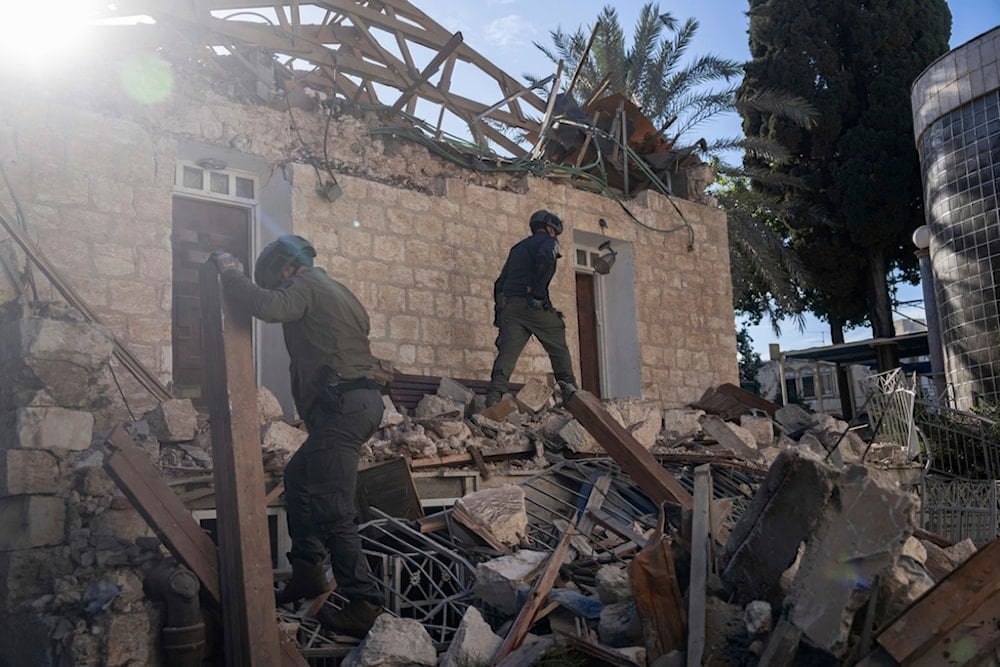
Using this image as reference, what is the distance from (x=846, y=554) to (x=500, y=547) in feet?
7.67

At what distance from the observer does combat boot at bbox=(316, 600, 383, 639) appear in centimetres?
445

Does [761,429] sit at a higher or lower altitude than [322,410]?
lower

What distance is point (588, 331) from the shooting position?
11.1 metres

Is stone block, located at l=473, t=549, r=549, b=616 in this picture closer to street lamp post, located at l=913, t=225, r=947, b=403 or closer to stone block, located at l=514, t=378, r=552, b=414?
stone block, located at l=514, t=378, r=552, b=414

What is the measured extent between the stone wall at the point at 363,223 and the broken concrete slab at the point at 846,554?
4827 millimetres

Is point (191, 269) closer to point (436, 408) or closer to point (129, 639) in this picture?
point (436, 408)

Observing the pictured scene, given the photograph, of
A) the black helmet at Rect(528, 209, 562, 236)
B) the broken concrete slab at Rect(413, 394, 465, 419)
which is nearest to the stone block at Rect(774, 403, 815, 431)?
the black helmet at Rect(528, 209, 562, 236)

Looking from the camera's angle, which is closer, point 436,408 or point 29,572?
point 29,572

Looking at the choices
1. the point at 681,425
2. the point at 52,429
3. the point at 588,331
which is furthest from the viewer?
the point at 588,331

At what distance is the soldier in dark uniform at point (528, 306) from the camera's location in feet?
26.0

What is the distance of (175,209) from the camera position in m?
7.77

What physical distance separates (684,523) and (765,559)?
16.9 inches

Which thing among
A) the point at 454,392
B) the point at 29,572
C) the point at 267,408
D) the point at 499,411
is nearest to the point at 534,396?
the point at 454,392

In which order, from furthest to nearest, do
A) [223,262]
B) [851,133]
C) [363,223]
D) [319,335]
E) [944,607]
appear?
1. [851,133]
2. [363,223]
3. [319,335]
4. [223,262]
5. [944,607]
